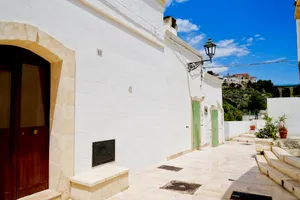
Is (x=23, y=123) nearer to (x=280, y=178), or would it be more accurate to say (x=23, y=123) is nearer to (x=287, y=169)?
(x=280, y=178)

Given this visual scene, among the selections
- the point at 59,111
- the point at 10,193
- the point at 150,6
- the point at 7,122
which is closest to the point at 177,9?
the point at 150,6

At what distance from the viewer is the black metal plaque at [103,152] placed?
4.14 meters

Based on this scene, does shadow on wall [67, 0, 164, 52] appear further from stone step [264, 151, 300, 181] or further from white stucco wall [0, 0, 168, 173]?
stone step [264, 151, 300, 181]

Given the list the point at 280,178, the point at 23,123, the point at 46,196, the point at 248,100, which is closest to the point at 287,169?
the point at 280,178

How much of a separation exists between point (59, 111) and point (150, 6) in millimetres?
4101

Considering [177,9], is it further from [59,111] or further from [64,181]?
[64,181]

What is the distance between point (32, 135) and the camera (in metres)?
3.37

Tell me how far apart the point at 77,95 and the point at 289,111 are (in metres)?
13.7

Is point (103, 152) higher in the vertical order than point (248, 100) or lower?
lower

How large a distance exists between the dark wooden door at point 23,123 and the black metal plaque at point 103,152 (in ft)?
2.84

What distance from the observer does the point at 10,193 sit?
10.00 feet

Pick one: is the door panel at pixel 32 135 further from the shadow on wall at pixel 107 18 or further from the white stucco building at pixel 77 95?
the shadow on wall at pixel 107 18

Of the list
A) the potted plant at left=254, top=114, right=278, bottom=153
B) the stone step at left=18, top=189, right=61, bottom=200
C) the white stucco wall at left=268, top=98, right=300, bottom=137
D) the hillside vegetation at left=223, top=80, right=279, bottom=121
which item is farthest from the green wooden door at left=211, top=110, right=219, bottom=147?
the hillside vegetation at left=223, top=80, right=279, bottom=121

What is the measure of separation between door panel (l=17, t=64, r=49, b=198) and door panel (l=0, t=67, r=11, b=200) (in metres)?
0.14
